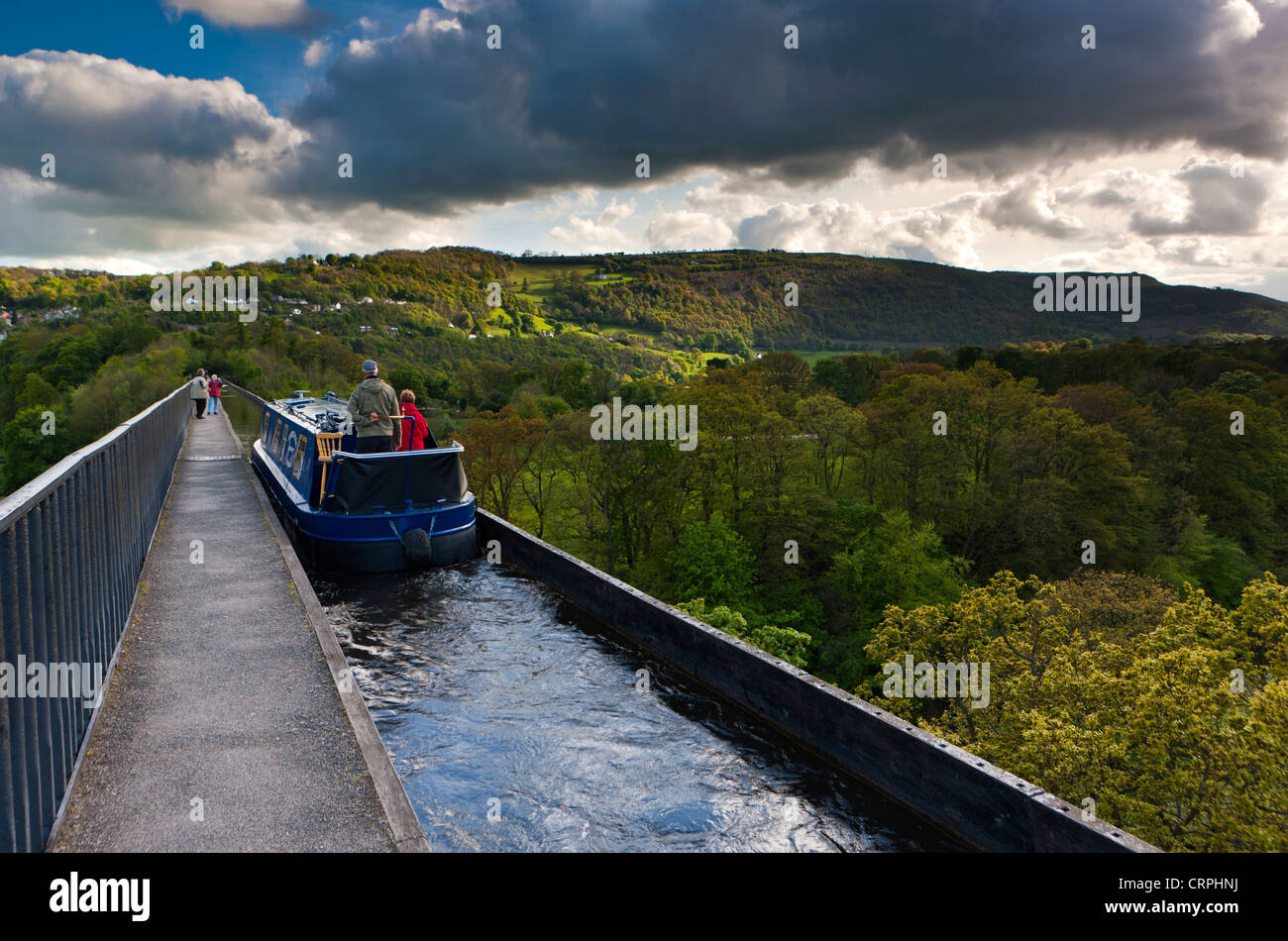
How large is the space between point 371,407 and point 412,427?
832 millimetres

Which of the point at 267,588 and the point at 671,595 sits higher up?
the point at 267,588

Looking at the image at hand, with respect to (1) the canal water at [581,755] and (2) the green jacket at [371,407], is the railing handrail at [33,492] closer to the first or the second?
(1) the canal water at [581,755]

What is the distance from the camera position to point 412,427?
13.7 m

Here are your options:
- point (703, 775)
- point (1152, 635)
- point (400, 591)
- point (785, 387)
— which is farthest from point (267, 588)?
point (785, 387)

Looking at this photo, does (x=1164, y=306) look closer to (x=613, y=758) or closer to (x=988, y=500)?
(x=988, y=500)

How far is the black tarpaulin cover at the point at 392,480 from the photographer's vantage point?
502 inches

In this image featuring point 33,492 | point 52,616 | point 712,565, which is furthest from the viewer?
point 712,565

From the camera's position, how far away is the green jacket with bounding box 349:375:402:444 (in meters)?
12.9

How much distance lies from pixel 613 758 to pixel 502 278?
199845mm

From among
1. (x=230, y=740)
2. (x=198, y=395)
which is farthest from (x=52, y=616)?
(x=198, y=395)

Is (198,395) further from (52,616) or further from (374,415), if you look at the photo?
(52,616)

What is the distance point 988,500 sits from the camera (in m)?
43.9

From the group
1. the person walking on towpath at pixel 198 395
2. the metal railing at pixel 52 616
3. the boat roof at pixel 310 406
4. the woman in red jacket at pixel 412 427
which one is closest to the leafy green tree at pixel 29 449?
the person walking on towpath at pixel 198 395

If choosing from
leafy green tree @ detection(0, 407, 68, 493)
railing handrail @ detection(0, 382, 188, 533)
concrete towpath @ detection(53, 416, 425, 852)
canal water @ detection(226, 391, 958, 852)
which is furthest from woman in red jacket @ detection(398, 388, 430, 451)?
leafy green tree @ detection(0, 407, 68, 493)
